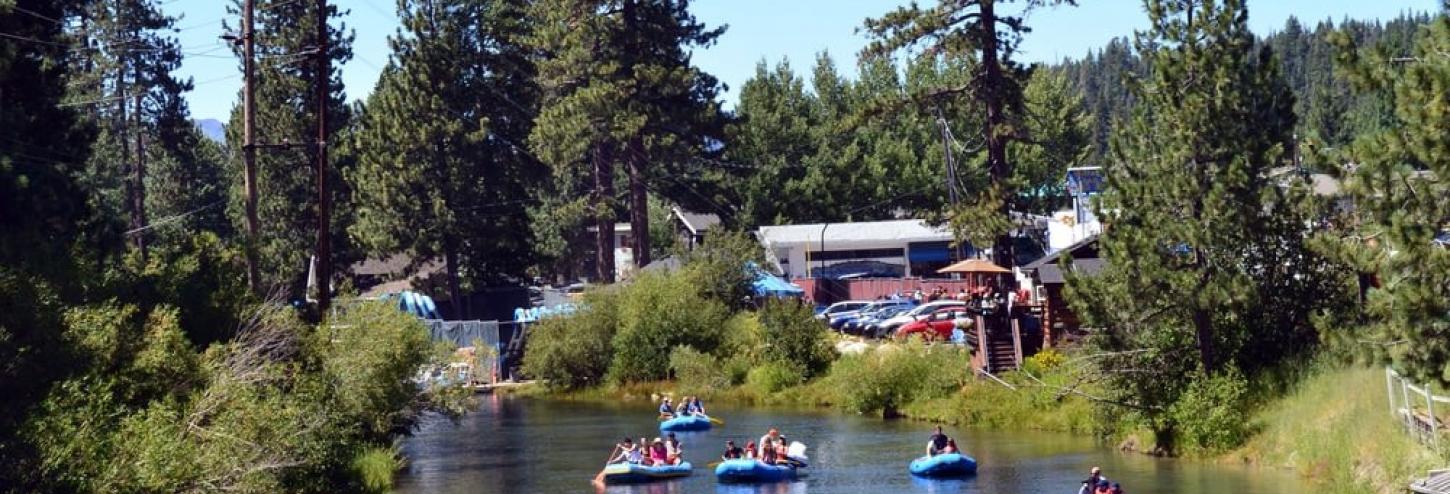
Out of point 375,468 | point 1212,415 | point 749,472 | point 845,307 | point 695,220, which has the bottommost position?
point 749,472

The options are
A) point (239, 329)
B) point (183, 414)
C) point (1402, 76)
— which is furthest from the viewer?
point (239, 329)

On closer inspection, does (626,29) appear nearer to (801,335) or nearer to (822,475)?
(801,335)

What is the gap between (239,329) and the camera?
35.8m

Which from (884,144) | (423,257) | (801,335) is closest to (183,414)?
(801,335)

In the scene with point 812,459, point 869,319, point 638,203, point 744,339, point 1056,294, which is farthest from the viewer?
point 638,203

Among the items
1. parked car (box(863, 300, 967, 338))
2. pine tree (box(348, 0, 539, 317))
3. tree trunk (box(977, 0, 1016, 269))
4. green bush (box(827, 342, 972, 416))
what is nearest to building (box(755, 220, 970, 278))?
pine tree (box(348, 0, 539, 317))

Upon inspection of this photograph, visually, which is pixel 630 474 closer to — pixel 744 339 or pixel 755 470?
pixel 755 470

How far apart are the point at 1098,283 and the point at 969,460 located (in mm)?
5602

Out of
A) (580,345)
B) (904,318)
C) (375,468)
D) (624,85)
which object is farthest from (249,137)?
(624,85)

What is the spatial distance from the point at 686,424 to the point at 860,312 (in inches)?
768

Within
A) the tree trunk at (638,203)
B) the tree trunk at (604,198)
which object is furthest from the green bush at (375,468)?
the tree trunk at (604,198)

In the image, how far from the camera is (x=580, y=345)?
68.6 meters

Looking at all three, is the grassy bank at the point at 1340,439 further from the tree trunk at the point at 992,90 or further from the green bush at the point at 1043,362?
the tree trunk at the point at 992,90

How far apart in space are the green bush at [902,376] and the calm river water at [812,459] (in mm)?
943
